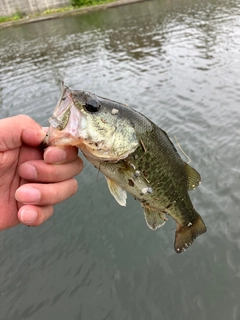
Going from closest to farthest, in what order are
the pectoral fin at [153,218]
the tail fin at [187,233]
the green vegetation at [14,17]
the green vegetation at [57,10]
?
the pectoral fin at [153,218] → the tail fin at [187,233] → the green vegetation at [14,17] → the green vegetation at [57,10]

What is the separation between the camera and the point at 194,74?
11.7 metres

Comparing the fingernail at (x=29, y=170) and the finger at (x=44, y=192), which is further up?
the fingernail at (x=29, y=170)

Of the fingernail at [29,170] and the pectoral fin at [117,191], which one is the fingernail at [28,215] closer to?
the fingernail at [29,170]

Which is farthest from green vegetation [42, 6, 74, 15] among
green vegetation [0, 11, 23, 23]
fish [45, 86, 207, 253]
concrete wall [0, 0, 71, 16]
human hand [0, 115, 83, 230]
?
fish [45, 86, 207, 253]

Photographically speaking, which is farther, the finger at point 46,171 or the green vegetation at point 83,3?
the green vegetation at point 83,3

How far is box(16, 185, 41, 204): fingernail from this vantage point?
7.66ft

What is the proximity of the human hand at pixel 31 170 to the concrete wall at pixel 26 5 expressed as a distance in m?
49.1

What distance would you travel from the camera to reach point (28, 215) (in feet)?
7.75

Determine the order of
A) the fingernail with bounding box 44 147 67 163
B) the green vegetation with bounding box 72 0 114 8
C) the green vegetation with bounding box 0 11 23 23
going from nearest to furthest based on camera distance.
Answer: the fingernail with bounding box 44 147 67 163, the green vegetation with bounding box 0 11 23 23, the green vegetation with bounding box 72 0 114 8

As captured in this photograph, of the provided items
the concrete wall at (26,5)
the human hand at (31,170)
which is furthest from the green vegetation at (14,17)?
the human hand at (31,170)

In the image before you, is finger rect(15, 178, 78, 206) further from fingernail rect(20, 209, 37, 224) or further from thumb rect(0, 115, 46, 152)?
thumb rect(0, 115, 46, 152)

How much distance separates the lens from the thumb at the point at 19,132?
2395mm

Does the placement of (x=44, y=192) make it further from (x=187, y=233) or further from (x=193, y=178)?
(x=187, y=233)

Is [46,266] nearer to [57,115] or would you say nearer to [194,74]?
[57,115]
